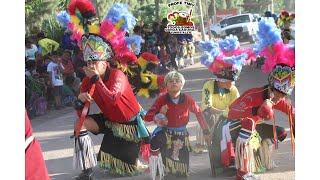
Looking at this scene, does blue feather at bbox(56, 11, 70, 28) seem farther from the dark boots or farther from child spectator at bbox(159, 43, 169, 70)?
the dark boots

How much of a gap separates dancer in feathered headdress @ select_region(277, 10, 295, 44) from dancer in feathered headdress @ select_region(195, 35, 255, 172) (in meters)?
0.28

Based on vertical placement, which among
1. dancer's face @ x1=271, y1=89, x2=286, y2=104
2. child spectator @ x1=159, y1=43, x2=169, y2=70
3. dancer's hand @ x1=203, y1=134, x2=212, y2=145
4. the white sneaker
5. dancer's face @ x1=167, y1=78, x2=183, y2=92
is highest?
child spectator @ x1=159, y1=43, x2=169, y2=70

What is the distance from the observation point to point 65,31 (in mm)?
3922

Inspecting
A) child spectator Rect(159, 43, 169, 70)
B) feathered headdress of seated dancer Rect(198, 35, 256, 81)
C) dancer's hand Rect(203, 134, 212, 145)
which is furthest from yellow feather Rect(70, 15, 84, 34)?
dancer's hand Rect(203, 134, 212, 145)

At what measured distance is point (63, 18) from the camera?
3840 millimetres

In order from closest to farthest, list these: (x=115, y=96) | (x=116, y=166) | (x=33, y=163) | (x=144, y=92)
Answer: (x=33, y=163)
(x=115, y=96)
(x=144, y=92)
(x=116, y=166)

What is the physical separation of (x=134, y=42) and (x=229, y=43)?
2.34 ft

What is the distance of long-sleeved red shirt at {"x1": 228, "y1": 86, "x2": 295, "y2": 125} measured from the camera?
154 inches

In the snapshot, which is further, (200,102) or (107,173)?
(107,173)

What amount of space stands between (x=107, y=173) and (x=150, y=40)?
118cm

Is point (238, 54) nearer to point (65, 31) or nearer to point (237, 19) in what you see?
point (237, 19)

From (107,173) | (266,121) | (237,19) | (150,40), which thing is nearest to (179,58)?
(150,40)

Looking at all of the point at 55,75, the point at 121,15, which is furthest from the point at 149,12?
the point at 55,75

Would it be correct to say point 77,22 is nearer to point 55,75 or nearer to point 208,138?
point 55,75
